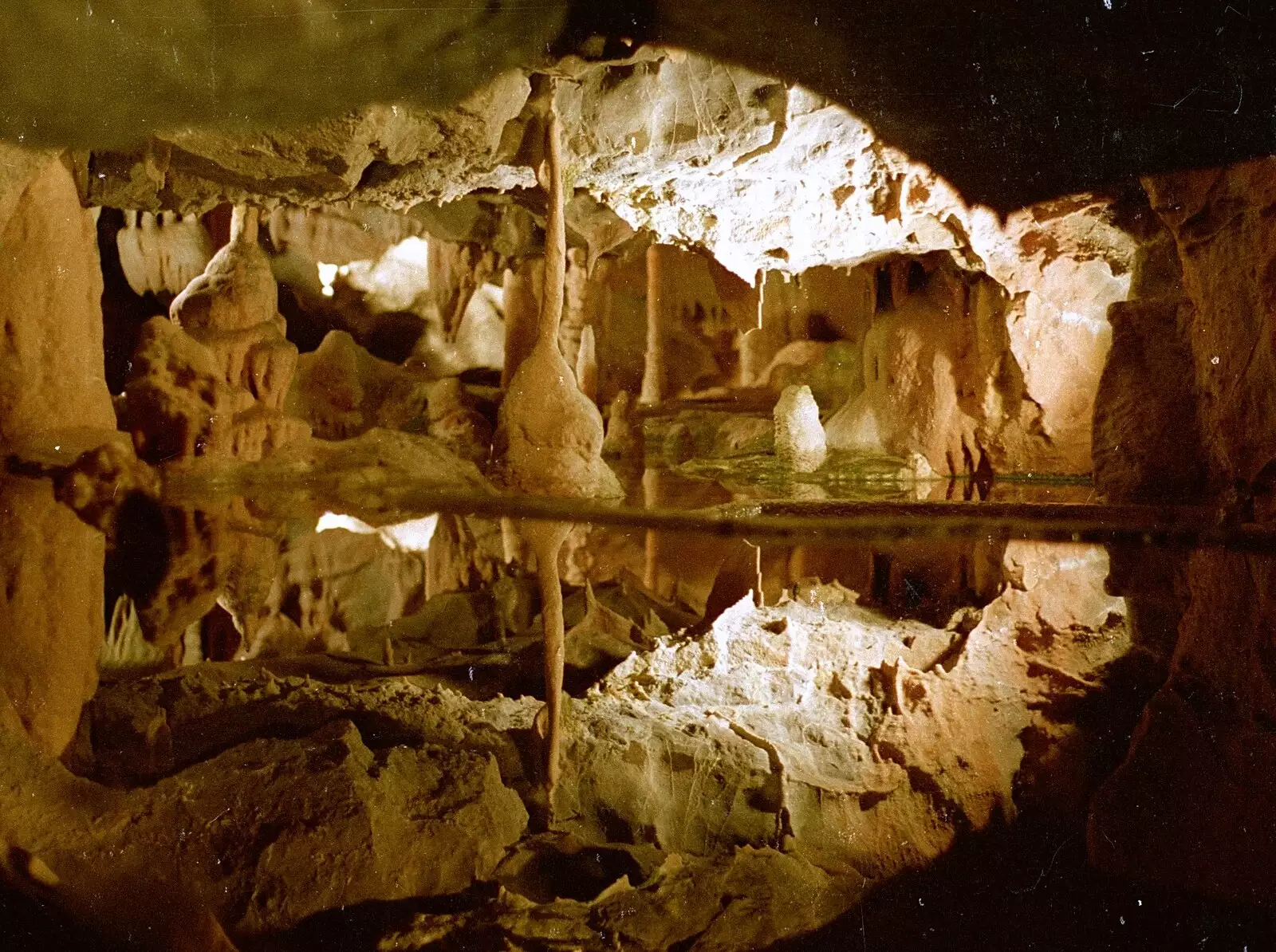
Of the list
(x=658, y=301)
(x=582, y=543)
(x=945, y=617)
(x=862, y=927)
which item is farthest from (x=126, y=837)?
(x=658, y=301)

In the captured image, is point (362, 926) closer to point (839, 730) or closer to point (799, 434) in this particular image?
point (839, 730)

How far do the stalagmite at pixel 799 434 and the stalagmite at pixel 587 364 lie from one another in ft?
7.56

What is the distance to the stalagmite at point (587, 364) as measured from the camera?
26.4 feet

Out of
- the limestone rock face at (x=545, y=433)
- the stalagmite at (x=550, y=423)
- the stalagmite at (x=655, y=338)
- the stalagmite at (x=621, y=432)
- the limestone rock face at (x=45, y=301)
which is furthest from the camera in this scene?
the stalagmite at (x=655, y=338)

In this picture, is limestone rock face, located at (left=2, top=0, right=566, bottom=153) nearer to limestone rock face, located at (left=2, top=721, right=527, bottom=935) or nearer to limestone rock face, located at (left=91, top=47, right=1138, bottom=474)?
limestone rock face, located at (left=91, top=47, right=1138, bottom=474)

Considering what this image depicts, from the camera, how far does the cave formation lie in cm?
102

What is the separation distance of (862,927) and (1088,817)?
16.5 inches

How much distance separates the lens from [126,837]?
1044 millimetres

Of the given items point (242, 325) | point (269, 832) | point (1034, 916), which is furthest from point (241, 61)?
point (1034, 916)

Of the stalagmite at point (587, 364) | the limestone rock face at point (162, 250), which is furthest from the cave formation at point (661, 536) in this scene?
the limestone rock face at point (162, 250)

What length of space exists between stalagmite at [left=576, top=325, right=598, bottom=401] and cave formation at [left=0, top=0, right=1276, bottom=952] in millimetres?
1829

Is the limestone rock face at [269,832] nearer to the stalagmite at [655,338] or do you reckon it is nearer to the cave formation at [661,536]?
the cave formation at [661,536]

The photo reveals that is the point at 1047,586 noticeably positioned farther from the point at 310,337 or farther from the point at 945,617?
the point at 310,337

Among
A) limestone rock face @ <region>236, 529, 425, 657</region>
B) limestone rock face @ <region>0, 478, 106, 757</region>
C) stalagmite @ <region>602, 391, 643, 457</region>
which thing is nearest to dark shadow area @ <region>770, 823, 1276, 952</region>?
limestone rock face @ <region>0, 478, 106, 757</region>
